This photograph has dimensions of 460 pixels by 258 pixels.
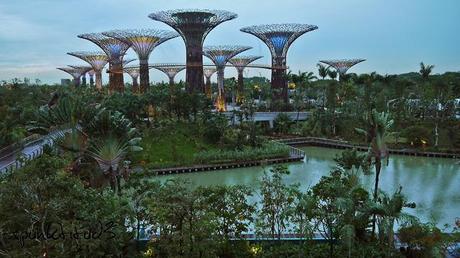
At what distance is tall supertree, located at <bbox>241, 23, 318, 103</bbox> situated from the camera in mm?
49875

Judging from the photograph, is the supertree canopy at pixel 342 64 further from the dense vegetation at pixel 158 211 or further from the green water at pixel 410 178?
the dense vegetation at pixel 158 211

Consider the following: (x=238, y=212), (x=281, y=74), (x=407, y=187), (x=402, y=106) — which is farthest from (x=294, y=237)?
(x=281, y=74)

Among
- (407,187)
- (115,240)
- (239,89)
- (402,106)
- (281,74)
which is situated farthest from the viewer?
(239,89)

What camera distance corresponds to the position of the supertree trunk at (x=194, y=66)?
46.3 meters

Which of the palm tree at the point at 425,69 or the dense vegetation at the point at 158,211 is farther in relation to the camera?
the palm tree at the point at 425,69

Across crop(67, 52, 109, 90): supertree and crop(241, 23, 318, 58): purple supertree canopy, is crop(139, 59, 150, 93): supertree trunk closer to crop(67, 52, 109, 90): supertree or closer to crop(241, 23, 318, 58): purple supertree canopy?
crop(241, 23, 318, 58): purple supertree canopy

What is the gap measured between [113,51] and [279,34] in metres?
18.9

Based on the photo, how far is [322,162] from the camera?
92.2 feet

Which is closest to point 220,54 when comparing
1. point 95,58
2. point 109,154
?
point 95,58

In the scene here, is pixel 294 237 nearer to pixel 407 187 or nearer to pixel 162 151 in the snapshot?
pixel 407 187

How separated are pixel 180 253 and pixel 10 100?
3365 cm

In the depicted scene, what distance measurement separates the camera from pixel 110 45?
174 ft

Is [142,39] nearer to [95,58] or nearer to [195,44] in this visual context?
[195,44]

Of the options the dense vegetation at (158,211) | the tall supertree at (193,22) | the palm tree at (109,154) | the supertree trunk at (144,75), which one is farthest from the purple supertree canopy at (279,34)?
the palm tree at (109,154)
